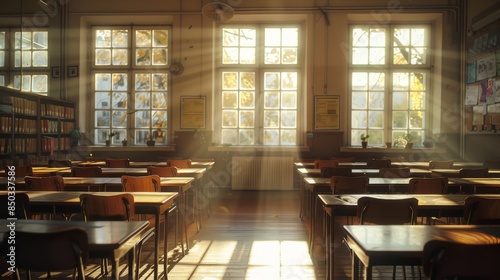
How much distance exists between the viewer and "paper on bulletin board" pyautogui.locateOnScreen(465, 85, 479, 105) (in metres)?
7.42

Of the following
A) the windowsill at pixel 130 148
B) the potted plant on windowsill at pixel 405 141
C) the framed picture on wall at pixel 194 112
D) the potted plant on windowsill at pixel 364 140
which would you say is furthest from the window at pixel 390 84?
the windowsill at pixel 130 148

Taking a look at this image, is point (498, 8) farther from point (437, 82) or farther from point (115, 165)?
point (115, 165)

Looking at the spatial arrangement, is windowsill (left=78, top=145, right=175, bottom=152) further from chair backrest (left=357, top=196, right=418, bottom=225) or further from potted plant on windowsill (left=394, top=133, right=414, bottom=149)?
chair backrest (left=357, top=196, right=418, bottom=225)

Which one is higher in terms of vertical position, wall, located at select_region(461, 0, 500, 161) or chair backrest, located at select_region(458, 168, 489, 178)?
wall, located at select_region(461, 0, 500, 161)

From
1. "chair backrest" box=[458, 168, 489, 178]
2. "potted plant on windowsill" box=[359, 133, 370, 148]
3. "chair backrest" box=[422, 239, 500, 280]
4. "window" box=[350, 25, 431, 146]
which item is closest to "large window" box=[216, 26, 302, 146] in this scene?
"window" box=[350, 25, 431, 146]

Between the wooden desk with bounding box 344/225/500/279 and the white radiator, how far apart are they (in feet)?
20.6

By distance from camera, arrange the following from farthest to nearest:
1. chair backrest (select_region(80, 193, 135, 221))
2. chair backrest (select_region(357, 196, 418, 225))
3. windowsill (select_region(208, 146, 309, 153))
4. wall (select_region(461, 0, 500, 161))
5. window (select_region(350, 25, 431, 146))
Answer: window (select_region(350, 25, 431, 146)) < windowsill (select_region(208, 146, 309, 153)) < wall (select_region(461, 0, 500, 161)) < chair backrest (select_region(80, 193, 135, 221)) < chair backrest (select_region(357, 196, 418, 225))

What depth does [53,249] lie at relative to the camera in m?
1.63

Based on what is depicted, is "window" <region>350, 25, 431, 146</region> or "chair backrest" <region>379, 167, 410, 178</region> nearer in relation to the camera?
"chair backrest" <region>379, 167, 410, 178</region>

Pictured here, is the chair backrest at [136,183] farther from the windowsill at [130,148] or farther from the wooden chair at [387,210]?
the windowsill at [130,148]

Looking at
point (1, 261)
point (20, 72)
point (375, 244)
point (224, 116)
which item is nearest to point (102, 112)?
point (20, 72)

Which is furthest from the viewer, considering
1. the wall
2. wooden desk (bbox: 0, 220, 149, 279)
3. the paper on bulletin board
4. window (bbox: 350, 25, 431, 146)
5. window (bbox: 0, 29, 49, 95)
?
window (bbox: 0, 29, 49, 95)

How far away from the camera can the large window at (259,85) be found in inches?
344

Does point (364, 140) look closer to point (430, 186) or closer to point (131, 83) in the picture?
point (430, 186)
